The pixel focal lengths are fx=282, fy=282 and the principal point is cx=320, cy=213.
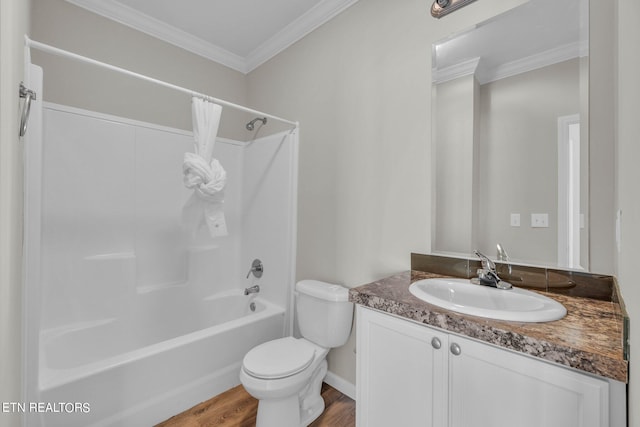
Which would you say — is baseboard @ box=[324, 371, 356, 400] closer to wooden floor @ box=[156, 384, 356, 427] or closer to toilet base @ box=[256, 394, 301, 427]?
wooden floor @ box=[156, 384, 356, 427]

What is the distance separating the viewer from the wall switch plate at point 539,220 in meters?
1.18

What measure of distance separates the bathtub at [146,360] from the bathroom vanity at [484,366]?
105cm

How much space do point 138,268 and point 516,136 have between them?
103 inches

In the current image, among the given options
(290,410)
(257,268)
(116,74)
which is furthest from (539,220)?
(116,74)

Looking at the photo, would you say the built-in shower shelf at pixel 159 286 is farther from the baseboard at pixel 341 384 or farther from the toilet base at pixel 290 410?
the baseboard at pixel 341 384

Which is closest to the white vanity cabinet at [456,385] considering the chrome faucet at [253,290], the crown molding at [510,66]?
the crown molding at [510,66]

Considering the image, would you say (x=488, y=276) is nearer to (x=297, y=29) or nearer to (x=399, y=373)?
(x=399, y=373)

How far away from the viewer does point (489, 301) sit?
1158 millimetres

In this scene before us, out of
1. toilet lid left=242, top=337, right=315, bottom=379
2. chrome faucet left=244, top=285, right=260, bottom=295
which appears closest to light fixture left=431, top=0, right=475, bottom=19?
toilet lid left=242, top=337, right=315, bottom=379

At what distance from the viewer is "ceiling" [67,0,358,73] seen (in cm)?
203

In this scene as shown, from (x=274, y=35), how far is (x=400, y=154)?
163cm

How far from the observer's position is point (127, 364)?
4.80 feet

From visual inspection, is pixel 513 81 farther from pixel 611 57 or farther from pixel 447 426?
pixel 447 426

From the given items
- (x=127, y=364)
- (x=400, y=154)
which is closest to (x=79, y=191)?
(x=127, y=364)
